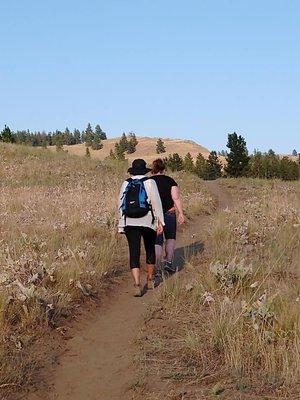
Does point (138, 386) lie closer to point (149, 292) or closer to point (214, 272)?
point (214, 272)

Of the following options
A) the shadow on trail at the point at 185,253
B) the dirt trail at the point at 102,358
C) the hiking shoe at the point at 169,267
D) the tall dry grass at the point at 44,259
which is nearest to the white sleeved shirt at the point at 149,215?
the tall dry grass at the point at 44,259

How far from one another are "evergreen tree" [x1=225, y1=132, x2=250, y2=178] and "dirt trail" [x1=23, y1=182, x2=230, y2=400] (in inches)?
2018

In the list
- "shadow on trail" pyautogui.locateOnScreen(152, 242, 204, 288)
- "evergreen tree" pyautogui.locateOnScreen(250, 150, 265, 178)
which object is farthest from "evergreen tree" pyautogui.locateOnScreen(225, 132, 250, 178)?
"shadow on trail" pyautogui.locateOnScreen(152, 242, 204, 288)

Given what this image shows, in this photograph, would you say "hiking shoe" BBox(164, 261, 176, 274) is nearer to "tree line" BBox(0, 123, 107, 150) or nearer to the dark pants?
the dark pants

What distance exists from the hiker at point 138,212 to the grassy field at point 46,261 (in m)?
0.58

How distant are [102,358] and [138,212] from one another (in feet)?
8.15

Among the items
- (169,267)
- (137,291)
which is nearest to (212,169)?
(169,267)

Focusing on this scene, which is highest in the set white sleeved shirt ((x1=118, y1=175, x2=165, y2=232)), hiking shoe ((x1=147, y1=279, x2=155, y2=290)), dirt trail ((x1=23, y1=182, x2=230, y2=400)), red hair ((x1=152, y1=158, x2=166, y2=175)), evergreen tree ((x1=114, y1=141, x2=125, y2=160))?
evergreen tree ((x1=114, y1=141, x2=125, y2=160))

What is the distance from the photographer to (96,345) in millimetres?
4945

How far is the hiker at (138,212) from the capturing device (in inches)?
263

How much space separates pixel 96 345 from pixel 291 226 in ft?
21.0

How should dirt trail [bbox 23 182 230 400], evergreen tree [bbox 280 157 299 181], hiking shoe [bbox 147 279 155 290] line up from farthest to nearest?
1. evergreen tree [bbox 280 157 299 181]
2. hiking shoe [bbox 147 279 155 290]
3. dirt trail [bbox 23 182 230 400]

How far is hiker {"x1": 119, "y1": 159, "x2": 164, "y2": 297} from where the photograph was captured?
263 inches

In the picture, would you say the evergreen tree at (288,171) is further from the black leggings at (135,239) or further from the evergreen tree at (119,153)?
the black leggings at (135,239)
